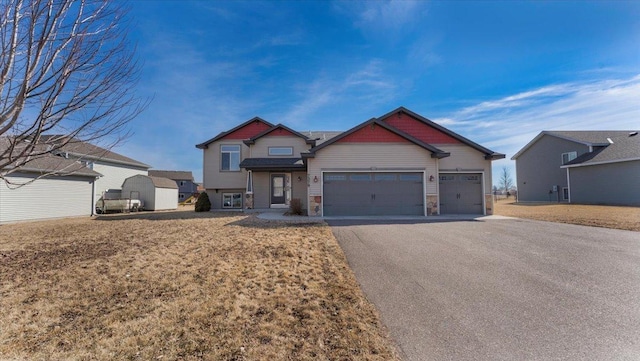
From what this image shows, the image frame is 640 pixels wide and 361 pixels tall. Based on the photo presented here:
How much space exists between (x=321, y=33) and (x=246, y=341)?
500 inches

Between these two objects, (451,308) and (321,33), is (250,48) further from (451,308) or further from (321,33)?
(451,308)

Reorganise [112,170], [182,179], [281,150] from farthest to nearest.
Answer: [182,179] < [112,170] < [281,150]

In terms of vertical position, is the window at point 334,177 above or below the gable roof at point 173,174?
below

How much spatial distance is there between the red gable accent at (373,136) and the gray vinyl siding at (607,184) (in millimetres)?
20342

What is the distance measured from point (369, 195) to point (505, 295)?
420 inches

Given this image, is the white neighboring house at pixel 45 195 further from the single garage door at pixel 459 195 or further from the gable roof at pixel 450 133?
the single garage door at pixel 459 195

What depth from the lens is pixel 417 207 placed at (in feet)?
50.0

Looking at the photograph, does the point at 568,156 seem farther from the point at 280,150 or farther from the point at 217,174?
the point at 217,174

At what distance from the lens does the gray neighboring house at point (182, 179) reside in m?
52.6

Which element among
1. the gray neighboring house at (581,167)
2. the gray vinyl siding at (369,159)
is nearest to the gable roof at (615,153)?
the gray neighboring house at (581,167)

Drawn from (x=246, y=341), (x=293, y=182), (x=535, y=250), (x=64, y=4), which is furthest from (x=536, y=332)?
(x=293, y=182)

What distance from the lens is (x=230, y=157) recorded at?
2003 centimetres

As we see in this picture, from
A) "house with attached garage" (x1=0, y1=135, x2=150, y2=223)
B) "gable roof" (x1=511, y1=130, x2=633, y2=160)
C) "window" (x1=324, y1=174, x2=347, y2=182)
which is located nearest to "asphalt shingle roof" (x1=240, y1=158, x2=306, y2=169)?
"window" (x1=324, y1=174, x2=347, y2=182)

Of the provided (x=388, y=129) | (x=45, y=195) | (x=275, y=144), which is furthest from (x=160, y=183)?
(x=388, y=129)
